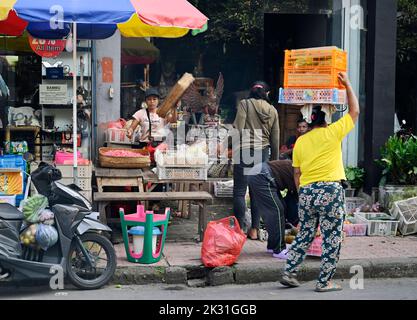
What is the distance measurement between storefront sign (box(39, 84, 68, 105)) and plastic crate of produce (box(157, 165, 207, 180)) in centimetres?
214

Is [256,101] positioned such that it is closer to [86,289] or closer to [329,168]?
[329,168]

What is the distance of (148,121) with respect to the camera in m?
10.4

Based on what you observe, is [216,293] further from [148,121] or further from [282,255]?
[148,121]

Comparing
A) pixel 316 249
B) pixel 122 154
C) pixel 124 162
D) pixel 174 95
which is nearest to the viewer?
pixel 316 249

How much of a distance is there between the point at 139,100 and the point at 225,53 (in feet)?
5.44

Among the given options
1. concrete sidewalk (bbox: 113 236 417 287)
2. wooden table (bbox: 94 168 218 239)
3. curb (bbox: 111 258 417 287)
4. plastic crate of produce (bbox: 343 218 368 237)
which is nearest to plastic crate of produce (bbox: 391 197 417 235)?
plastic crate of produce (bbox: 343 218 368 237)

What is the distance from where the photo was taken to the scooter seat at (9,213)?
701cm

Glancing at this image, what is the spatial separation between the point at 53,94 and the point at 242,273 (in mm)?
4355

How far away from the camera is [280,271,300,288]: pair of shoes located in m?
7.24

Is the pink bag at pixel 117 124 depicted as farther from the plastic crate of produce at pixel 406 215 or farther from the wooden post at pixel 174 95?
the plastic crate of produce at pixel 406 215

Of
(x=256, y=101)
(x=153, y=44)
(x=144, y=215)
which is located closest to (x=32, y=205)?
(x=144, y=215)

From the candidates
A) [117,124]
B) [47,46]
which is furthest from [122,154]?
→ [47,46]

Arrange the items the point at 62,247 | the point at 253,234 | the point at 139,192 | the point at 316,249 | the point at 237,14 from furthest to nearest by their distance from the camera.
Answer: the point at 237,14
the point at 253,234
the point at 139,192
the point at 316,249
the point at 62,247

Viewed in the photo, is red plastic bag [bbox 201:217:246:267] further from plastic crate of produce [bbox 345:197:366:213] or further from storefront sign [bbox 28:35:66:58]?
storefront sign [bbox 28:35:66:58]
